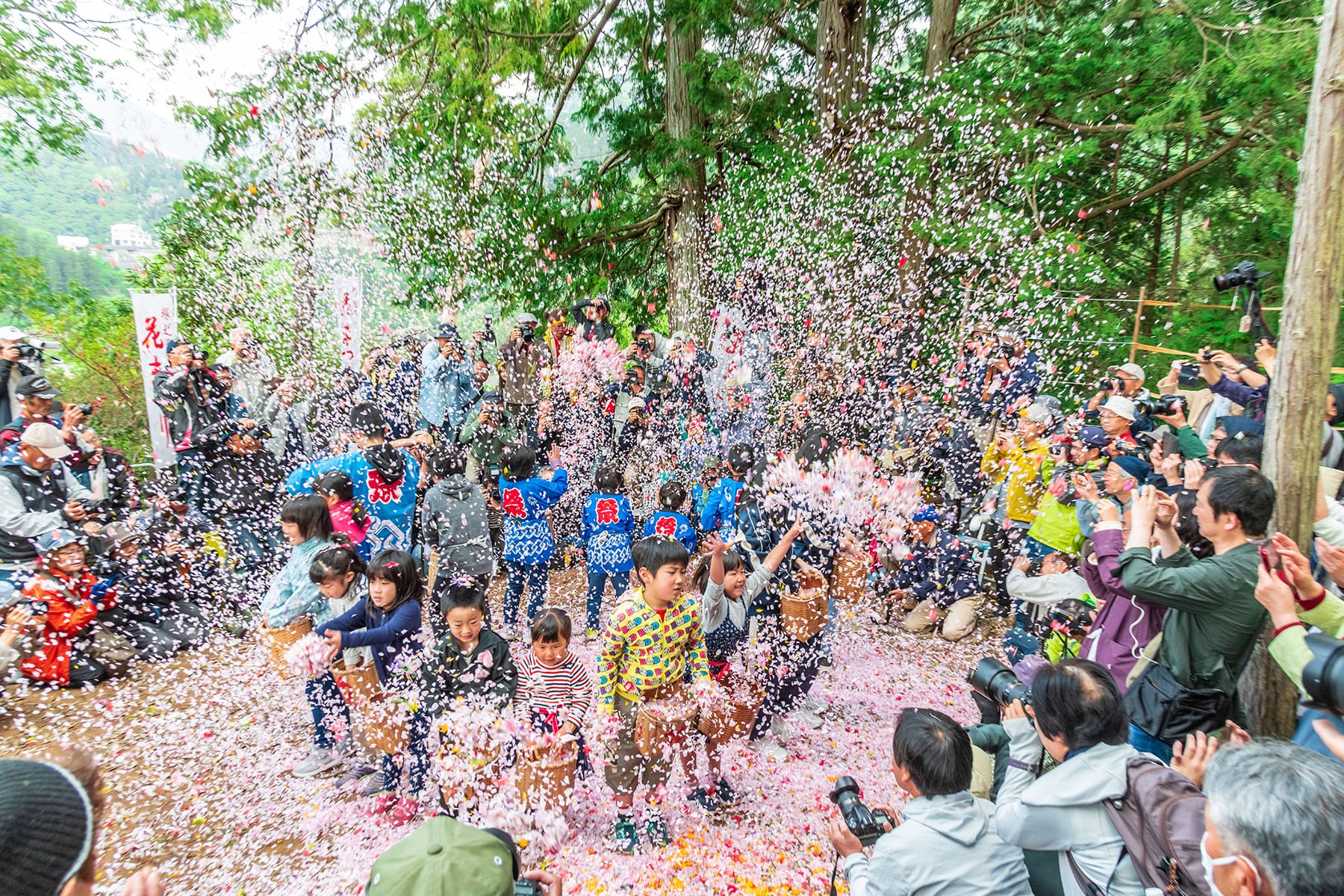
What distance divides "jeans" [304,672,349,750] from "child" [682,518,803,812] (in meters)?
2.17

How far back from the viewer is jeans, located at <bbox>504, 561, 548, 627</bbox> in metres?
5.54

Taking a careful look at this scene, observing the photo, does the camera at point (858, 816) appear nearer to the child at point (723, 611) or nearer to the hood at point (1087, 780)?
the hood at point (1087, 780)

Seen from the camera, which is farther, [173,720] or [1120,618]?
[173,720]

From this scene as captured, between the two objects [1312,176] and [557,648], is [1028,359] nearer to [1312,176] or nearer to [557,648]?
[1312,176]

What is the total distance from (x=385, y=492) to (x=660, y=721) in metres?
2.92

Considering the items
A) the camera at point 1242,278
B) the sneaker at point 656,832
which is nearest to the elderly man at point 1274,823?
the sneaker at point 656,832

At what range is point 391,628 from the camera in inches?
141

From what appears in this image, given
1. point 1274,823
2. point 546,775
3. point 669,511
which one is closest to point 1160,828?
point 1274,823

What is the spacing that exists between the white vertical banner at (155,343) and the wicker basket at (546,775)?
19.6ft

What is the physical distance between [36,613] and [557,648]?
4464 mm

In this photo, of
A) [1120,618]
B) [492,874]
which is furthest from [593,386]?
[492,874]

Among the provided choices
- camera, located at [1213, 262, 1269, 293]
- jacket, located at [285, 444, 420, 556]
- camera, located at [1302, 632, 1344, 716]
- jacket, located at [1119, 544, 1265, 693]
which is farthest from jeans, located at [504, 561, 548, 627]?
camera, located at [1213, 262, 1269, 293]

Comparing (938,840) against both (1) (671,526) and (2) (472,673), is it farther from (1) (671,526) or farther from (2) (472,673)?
(1) (671,526)

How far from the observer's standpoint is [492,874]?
1.68 metres
